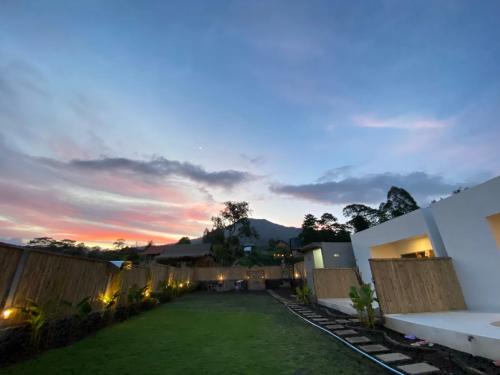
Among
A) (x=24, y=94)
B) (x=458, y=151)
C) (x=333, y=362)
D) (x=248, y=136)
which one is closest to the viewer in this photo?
(x=333, y=362)

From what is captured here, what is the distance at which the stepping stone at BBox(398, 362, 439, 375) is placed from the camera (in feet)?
11.3

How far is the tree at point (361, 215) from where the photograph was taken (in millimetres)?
31291

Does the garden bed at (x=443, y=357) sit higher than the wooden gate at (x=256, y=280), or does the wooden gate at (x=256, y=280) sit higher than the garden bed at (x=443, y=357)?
the wooden gate at (x=256, y=280)

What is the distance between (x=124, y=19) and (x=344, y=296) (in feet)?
55.4

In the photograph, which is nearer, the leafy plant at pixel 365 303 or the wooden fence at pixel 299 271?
the leafy plant at pixel 365 303

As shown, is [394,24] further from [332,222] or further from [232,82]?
[332,222]

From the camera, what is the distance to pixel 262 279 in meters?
25.7

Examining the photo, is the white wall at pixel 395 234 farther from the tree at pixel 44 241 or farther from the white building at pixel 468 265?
the tree at pixel 44 241

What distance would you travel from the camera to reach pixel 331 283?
1317 centimetres

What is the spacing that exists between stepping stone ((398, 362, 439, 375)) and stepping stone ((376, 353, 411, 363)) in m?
0.30

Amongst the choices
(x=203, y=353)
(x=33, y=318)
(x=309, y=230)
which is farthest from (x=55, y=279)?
(x=309, y=230)

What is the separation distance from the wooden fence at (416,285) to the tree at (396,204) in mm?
25783

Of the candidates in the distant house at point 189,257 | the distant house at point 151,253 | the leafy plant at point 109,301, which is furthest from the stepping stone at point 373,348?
the distant house at point 151,253

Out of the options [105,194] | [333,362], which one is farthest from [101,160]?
[333,362]
